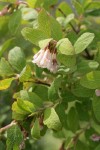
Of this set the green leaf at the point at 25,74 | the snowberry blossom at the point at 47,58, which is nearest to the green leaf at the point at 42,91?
the green leaf at the point at 25,74

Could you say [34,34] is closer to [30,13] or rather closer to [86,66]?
[86,66]

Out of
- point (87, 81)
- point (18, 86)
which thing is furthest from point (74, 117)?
point (87, 81)

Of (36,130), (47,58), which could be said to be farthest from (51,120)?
(47,58)

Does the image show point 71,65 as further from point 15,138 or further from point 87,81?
point 15,138

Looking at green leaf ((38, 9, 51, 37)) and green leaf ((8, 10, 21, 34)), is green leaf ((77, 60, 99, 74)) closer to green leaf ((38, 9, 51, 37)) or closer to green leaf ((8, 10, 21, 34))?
green leaf ((38, 9, 51, 37))

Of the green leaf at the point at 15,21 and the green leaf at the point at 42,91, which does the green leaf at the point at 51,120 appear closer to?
the green leaf at the point at 42,91
